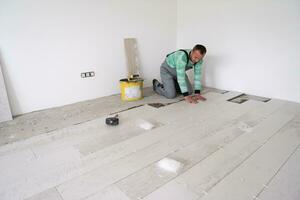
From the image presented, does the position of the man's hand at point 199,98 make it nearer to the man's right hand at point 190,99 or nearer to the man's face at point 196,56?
the man's right hand at point 190,99

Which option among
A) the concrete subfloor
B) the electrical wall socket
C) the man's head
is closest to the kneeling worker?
the man's head

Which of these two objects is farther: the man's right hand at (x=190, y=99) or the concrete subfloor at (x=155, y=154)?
the man's right hand at (x=190, y=99)

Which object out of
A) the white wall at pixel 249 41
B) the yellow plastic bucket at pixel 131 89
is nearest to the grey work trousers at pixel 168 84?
the yellow plastic bucket at pixel 131 89

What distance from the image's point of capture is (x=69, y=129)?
2152 mm

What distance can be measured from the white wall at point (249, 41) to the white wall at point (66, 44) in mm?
774

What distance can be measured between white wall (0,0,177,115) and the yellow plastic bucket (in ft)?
1.28

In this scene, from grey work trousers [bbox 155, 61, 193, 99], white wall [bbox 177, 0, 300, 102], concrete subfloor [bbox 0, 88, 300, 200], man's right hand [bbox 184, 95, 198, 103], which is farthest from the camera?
grey work trousers [bbox 155, 61, 193, 99]

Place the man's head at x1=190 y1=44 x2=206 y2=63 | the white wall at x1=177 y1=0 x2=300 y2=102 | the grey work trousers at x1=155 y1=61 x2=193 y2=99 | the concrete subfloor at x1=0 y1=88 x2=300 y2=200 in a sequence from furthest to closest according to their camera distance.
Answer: the grey work trousers at x1=155 y1=61 x2=193 y2=99 → the white wall at x1=177 y1=0 x2=300 y2=102 → the man's head at x1=190 y1=44 x2=206 y2=63 → the concrete subfloor at x1=0 y1=88 x2=300 y2=200

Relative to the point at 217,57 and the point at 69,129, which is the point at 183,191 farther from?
the point at 217,57

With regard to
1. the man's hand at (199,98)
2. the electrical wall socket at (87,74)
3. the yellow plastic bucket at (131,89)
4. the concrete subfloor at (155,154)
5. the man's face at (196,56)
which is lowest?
the concrete subfloor at (155,154)

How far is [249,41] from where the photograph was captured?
3.09m

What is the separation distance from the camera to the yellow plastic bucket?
2.94m

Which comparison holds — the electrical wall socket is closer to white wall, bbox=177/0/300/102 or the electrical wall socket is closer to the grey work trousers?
the grey work trousers

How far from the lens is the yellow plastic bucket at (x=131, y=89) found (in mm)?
2936
